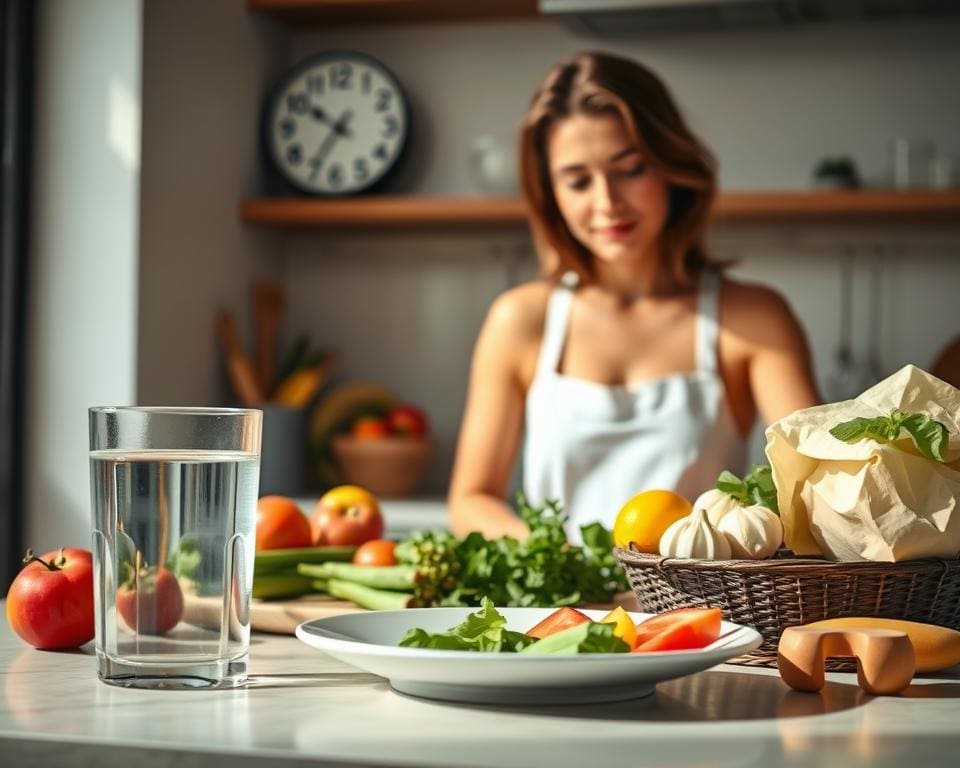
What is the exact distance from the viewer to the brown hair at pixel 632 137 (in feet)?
7.41

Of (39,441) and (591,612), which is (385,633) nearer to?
(591,612)

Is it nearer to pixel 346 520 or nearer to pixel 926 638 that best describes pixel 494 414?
pixel 346 520

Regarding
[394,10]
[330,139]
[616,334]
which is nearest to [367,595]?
[616,334]

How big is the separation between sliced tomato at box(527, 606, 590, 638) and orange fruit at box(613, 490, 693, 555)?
5.9 inches

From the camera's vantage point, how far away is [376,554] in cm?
136

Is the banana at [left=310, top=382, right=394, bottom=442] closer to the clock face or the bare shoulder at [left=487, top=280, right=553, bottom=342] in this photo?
the clock face

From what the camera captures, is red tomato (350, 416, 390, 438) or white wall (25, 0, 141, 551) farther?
red tomato (350, 416, 390, 438)

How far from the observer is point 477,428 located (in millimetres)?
2430

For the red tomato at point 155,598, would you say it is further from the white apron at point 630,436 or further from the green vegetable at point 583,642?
the white apron at point 630,436

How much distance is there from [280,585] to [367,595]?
11 centimetres

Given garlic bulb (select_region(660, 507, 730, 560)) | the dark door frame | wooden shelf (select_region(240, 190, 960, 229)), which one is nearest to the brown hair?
wooden shelf (select_region(240, 190, 960, 229))

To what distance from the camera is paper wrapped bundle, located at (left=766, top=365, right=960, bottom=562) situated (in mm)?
971

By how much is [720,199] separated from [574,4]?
1.75 ft

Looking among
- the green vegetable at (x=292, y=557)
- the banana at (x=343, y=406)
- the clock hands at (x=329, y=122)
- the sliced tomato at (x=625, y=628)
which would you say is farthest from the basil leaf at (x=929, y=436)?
the clock hands at (x=329, y=122)
